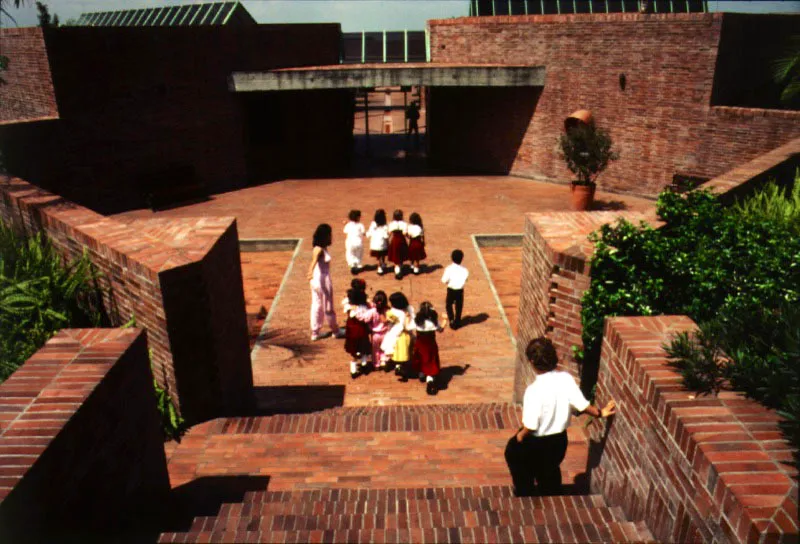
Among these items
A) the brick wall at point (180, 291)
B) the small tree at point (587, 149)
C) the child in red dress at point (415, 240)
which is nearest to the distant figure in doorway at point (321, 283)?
the brick wall at point (180, 291)

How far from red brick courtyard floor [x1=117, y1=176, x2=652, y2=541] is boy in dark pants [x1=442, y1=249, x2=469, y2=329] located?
38 centimetres

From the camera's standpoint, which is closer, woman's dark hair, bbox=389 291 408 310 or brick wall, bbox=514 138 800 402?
brick wall, bbox=514 138 800 402

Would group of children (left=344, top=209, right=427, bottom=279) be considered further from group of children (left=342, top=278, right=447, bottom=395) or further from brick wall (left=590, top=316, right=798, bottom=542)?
brick wall (left=590, top=316, right=798, bottom=542)

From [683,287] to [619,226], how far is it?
2.46ft

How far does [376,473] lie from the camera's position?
197 inches

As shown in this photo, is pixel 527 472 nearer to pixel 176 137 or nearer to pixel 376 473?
pixel 376 473

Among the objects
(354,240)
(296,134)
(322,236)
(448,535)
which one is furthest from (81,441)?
(296,134)

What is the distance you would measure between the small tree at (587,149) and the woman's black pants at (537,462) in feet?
37.9

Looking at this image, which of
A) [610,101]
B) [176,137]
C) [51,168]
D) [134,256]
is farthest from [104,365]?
[610,101]

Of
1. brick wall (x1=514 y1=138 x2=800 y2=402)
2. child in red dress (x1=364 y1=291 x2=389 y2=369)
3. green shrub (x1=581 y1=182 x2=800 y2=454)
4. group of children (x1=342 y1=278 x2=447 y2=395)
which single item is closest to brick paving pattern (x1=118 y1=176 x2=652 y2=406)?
group of children (x1=342 y1=278 x2=447 y2=395)

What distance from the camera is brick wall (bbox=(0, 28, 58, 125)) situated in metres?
14.1

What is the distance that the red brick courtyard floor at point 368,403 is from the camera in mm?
5016

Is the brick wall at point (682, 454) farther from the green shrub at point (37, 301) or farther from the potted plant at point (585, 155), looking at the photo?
the potted plant at point (585, 155)

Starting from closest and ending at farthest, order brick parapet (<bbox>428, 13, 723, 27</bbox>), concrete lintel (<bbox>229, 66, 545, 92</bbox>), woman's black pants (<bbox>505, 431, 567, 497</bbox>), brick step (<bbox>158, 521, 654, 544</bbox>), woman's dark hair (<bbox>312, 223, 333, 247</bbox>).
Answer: brick step (<bbox>158, 521, 654, 544</bbox>), woman's black pants (<bbox>505, 431, 567, 497</bbox>), woman's dark hair (<bbox>312, 223, 333, 247</bbox>), brick parapet (<bbox>428, 13, 723, 27</bbox>), concrete lintel (<bbox>229, 66, 545, 92</bbox>)
